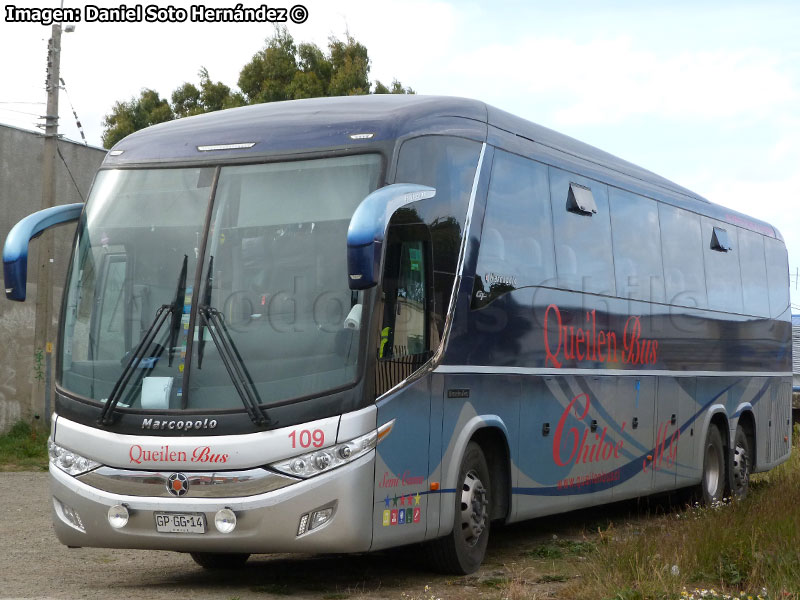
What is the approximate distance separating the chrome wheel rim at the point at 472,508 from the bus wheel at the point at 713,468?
Result: 20.3 ft

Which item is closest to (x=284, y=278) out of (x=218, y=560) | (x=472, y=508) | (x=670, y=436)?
(x=472, y=508)

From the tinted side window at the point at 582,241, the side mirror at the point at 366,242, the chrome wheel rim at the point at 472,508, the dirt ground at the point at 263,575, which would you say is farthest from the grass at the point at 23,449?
the side mirror at the point at 366,242

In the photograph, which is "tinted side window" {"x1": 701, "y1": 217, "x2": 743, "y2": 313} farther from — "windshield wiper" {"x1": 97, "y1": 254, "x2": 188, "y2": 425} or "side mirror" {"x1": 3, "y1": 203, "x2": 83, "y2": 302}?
"side mirror" {"x1": 3, "y1": 203, "x2": 83, "y2": 302}

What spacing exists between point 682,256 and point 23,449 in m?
12.5

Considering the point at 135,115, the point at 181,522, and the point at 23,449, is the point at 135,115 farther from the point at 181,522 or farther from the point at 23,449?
the point at 181,522

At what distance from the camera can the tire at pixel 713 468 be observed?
15438mm

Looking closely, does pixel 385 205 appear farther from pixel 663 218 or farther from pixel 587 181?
pixel 663 218

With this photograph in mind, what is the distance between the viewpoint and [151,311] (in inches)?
346

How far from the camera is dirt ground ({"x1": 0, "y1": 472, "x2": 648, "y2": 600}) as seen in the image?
888 cm

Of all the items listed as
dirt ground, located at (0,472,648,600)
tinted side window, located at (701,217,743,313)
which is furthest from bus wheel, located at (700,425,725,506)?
dirt ground, located at (0,472,648,600)

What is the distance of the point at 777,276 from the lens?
18203 millimetres

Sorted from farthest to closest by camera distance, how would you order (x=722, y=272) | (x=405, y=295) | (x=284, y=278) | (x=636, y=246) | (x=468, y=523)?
1. (x=722, y=272)
2. (x=636, y=246)
3. (x=468, y=523)
4. (x=405, y=295)
5. (x=284, y=278)

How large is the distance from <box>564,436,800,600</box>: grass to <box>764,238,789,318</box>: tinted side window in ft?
24.6

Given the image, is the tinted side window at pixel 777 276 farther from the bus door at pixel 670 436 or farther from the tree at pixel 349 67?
the tree at pixel 349 67
